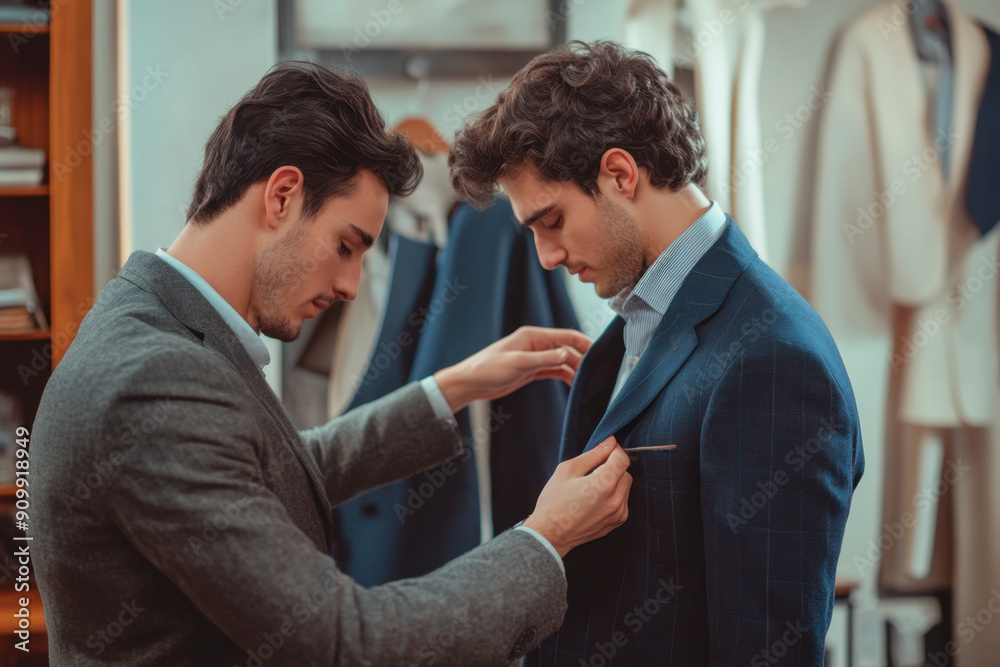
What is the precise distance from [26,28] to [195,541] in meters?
1.77

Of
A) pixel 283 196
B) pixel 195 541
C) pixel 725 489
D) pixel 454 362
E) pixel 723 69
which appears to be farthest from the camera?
pixel 723 69

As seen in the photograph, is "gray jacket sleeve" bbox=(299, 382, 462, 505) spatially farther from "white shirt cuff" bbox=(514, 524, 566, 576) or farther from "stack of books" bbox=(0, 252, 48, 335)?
"stack of books" bbox=(0, 252, 48, 335)

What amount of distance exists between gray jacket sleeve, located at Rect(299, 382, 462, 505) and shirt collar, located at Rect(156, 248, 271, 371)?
45 cm

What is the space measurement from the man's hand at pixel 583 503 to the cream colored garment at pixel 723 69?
1.18 m

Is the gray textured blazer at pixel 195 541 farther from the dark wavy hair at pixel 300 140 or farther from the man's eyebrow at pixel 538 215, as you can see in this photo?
the man's eyebrow at pixel 538 215

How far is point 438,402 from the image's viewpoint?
1.59 meters

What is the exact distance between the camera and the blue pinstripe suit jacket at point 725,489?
99 centimetres

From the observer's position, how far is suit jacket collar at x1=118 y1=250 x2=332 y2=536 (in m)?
1.03

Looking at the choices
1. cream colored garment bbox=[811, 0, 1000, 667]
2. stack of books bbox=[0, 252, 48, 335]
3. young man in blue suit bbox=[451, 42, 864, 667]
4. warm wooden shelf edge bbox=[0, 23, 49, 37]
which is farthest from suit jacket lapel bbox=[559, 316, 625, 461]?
warm wooden shelf edge bbox=[0, 23, 49, 37]

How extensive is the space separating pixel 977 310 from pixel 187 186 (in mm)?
2355

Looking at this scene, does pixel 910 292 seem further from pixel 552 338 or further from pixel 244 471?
pixel 244 471

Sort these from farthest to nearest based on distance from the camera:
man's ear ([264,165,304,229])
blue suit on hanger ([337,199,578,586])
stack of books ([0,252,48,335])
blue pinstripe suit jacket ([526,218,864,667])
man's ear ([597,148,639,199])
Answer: stack of books ([0,252,48,335]) → blue suit on hanger ([337,199,578,586]) → man's ear ([597,148,639,199]) → man's ear ([264,165,304,229]) → blue pinstripe suit jacket ([526,218,864,667])

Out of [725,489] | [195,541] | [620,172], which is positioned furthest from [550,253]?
[195,541]

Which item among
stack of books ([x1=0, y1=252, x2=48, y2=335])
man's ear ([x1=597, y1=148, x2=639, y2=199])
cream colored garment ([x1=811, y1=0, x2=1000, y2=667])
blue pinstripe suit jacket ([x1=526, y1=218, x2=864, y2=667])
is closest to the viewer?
blue pinstripe suit jacket ([x1=526, y1=218, x2=864, y2=667])
